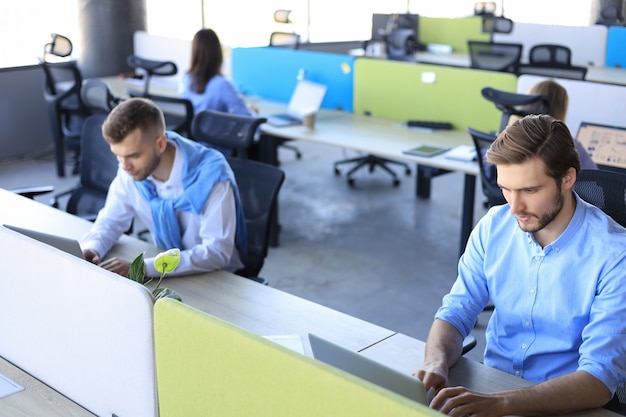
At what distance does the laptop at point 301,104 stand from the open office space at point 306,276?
0.12 meters

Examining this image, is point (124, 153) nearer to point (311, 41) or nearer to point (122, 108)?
point (122, 108)

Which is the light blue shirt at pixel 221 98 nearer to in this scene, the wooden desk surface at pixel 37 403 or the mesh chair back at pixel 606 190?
the mesh chair back at pixel 606 190

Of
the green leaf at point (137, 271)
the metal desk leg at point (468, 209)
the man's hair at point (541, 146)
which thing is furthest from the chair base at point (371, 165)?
the man's hair at point (541, 146)

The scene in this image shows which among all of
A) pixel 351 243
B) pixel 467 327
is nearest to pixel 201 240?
pixel 467 327

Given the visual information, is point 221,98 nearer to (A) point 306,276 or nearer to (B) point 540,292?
(A) point 306,276

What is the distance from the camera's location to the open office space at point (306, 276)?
4.80ft

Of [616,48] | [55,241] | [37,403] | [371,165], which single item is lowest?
[371,165]

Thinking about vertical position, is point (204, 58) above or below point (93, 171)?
above

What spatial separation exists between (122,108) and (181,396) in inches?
50.6

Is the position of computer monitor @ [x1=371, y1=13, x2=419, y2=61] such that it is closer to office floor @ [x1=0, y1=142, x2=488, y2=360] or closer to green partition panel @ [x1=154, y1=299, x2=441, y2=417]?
office floor @ [x1=0, y1=142, x2=488, y2=360]

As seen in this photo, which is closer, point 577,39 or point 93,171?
point 93,171

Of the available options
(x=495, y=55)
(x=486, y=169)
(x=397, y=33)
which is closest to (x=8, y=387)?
(x=486, y=169)

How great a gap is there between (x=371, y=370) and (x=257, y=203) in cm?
A: 152

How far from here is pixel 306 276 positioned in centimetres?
430
